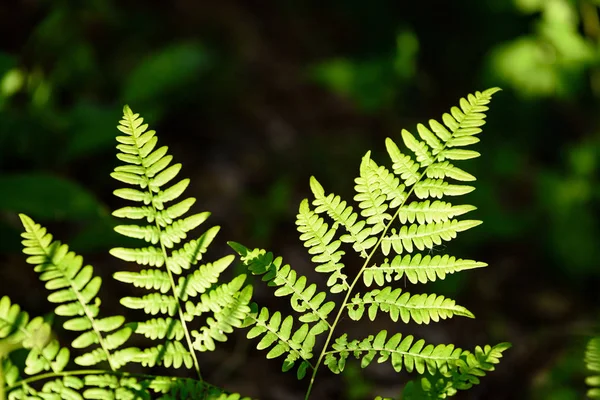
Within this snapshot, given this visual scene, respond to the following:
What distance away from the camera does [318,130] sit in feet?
11.7

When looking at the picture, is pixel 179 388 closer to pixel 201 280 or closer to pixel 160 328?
pixel 160 328

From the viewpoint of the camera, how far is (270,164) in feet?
10.7

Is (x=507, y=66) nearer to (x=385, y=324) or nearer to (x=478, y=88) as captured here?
(x=478, y=88)

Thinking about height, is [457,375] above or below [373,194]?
below

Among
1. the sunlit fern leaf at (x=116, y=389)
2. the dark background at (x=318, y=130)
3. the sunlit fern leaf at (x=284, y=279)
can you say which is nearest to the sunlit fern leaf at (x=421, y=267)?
the sunlit fern leaf at (x=284, y=279)

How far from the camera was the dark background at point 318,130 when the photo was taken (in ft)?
7.55

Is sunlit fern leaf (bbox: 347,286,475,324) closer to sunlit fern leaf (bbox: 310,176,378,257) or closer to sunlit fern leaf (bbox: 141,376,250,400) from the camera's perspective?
sunlit fern leaf (bbox: 310,176,378,257)

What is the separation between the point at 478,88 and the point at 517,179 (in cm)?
63

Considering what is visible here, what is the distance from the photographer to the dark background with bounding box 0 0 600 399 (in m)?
2.30

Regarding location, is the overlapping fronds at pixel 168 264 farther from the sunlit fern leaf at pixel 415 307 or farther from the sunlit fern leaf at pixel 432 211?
the sunlit fern leaf at pixel 432 211

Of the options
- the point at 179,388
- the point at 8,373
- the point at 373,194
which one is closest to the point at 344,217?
the point at 373,194

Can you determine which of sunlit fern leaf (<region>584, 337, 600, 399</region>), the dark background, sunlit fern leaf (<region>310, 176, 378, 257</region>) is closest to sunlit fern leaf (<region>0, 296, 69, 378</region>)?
sunlit fern leaf (<region>310, 176, 378, 257</region>)

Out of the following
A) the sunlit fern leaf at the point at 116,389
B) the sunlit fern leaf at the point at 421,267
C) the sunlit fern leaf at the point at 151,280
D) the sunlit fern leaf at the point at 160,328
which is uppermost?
the sunlit fern leaf at the point at 421,267

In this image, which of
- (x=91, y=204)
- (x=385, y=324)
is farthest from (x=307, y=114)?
(x=91, y=204)
